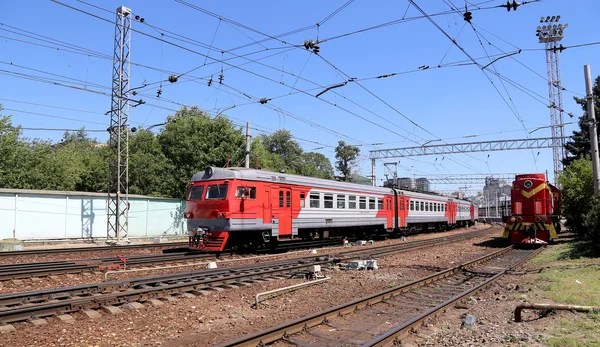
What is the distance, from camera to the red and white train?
15.7 m

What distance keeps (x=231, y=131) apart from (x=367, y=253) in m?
19.3

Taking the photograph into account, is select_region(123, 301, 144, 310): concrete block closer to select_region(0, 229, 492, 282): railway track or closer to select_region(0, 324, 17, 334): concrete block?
select_region(0, 324, 17, 334): concrete block

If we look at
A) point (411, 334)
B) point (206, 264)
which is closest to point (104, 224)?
point (206, 264)

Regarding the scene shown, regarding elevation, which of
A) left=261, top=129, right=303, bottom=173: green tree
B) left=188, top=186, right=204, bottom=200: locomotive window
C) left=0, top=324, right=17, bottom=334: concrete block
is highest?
left=261, top=129, right=303, bottom=173: green tree

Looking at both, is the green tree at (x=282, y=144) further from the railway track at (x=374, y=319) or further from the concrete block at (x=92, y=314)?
the concrete block at (x=92, y=314)

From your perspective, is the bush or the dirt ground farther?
the bush

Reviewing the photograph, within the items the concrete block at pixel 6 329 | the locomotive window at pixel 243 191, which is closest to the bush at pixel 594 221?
the locomotive window at pixel 243 191

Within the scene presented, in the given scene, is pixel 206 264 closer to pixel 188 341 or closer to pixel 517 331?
pixel 188 341

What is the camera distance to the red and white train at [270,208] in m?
15.7

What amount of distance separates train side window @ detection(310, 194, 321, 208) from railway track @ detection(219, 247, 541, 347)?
27.9ft

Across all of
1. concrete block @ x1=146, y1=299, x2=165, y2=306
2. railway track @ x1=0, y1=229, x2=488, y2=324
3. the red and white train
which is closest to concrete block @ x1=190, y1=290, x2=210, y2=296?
railway track @ x1=0, y1=229, x2=488, y2=324

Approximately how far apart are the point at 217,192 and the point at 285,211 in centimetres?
330

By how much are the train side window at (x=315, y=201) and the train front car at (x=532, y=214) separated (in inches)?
404

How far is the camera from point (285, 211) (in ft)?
59.1
